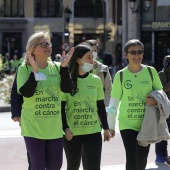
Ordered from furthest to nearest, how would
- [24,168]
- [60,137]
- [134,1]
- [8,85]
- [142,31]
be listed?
1. [142,31]
2. [134,1]
3. [8,85]
4. [24,168]
5. [60,137]

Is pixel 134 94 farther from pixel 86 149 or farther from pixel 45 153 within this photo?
pixel 45 153

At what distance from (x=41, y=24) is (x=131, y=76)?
4692 centimetres

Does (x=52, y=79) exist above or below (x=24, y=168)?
above

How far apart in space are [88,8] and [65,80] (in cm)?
4788

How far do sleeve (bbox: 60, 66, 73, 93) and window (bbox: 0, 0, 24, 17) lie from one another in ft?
156

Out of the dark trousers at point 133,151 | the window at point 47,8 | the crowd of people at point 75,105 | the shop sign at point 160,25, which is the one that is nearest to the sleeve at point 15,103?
the crowd of people at point 75,105

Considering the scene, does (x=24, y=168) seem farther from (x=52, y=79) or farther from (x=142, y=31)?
(x=142, y=31)

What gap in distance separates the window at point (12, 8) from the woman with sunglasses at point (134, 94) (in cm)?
4685

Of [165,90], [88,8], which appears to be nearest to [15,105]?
[165,90]

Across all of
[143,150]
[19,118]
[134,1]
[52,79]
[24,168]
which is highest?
[134,1]

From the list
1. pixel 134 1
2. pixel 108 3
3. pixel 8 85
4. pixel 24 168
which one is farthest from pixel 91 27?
pixel 24 168

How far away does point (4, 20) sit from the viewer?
51.4 metres

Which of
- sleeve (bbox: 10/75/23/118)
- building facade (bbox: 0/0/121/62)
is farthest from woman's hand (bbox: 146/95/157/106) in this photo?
building facade (bbox: 0/0/121/62)

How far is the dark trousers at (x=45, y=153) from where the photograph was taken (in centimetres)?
530
